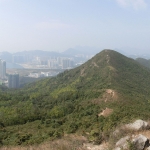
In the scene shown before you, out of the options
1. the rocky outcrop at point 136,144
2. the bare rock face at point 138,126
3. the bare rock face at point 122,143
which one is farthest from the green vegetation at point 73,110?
the rocky outcrop at point 136,144

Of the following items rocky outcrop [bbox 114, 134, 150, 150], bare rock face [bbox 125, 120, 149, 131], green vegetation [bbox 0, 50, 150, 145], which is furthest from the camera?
green vegetation [bbox 0, 50, 150, 145]

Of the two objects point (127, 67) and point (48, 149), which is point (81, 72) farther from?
point (48, 149)

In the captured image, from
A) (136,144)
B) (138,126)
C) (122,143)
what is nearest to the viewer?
(136,144)

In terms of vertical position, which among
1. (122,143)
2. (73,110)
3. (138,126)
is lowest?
(73,110)

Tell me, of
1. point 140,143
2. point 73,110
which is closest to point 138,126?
point 140,143

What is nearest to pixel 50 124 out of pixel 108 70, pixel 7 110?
pixel 7 110

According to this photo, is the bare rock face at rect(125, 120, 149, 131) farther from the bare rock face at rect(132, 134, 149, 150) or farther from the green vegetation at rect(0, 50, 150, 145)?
the green vegetation at rect(0, 50, 150, 145)

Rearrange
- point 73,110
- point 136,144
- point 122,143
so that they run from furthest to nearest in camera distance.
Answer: point 73,110 → point 122,143 → point 136,144

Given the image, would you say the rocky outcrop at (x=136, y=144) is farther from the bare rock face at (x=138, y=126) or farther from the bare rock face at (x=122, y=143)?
the bare rock face at (x=138, y=126)

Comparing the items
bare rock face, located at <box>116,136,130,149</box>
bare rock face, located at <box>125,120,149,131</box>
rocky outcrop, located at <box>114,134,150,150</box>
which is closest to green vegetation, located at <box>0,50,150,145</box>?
bare rock face, located at <box>125,120,149,131</box>

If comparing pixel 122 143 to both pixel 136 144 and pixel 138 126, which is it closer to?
pixel 136 144

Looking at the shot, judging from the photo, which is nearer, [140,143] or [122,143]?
[140,143]
